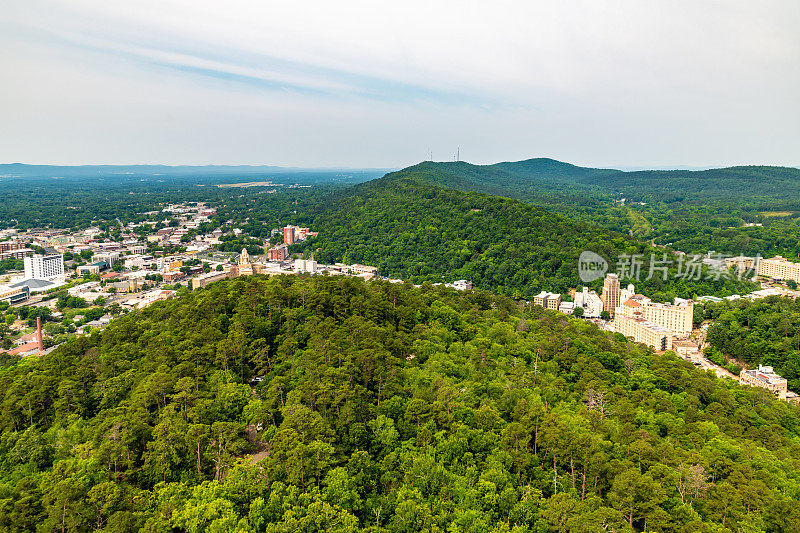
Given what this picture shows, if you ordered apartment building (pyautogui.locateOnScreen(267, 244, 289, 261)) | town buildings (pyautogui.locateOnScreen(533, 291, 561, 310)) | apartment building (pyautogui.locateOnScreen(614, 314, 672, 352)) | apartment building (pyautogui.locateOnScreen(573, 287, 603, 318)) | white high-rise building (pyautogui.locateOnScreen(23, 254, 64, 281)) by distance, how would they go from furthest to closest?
apartment building (pyautogui.locateOnScreen(267, 244, 289, 261)) < white high-rise building (pyautogui.locateOnScreen(23, 254, 64, 281)) < town buildings (pyautogui.locateOnScreen(533, 291, 561, 310)) < apartment building (pyautogui.locateOnScreen(573, 287, 603, 318)) < apartment building (pyautogui.locateOnScreen(614, 314, 672, 352))

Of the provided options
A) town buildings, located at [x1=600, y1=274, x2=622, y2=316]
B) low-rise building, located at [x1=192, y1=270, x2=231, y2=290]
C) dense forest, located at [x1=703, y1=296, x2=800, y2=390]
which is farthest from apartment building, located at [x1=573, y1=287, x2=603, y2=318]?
low-rise building, located at [x1=192, y1=270, x2=231, y2=290]

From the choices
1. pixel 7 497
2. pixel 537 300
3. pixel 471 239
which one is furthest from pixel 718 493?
pixel 471 239

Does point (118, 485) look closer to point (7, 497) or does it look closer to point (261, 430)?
point (7, 497)

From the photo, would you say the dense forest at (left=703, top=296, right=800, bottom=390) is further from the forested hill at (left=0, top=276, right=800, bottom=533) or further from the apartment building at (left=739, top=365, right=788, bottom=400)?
the forested hill at (left=0, top=276, right=800, bottom=533)

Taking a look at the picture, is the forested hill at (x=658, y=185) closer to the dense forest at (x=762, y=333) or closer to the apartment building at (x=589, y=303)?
the apartment building at (x=589, y=303)

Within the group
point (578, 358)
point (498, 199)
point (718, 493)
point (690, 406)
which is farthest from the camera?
point (498, 199)

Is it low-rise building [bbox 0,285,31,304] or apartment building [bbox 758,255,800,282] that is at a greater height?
apartment building [bbox 758,255,800,282]

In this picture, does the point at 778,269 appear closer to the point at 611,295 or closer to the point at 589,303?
the point at 611,295
